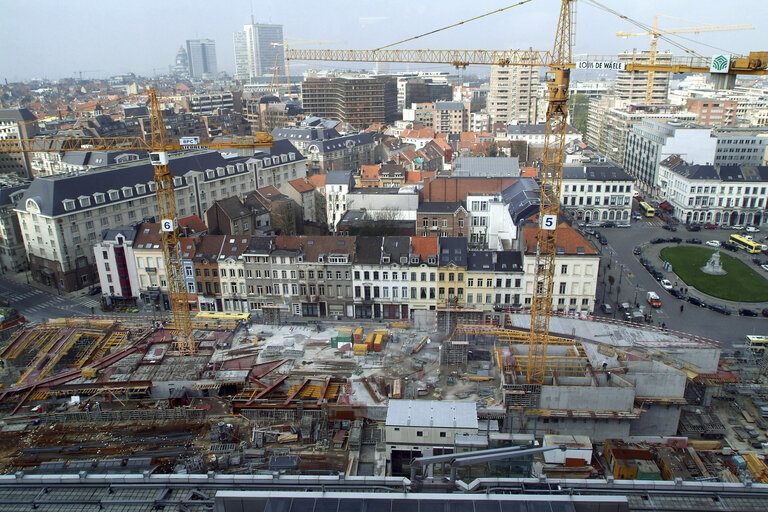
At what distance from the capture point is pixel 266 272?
51.1 metres

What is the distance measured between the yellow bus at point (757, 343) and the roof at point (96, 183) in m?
60.1

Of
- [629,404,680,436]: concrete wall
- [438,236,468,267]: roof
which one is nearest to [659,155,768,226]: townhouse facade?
[438,236,468,267]: roof

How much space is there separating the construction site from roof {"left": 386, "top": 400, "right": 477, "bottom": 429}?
167 mm

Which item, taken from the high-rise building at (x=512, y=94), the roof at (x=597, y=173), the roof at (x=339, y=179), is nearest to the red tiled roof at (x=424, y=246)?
Answer: the roof at (x=339, y=179)

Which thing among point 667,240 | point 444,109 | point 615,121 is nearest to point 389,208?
point 667,240

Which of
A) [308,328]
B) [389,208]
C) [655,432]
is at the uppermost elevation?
[389,208]

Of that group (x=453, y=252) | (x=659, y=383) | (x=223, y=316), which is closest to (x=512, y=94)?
(x=453, y=252)

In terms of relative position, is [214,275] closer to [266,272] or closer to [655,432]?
[266,272]

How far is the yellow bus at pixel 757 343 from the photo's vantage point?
144 ft

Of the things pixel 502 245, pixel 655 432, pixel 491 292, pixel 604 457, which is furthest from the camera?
pixel 502 245

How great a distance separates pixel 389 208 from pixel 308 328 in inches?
1004

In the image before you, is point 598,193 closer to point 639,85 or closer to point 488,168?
point 488,168

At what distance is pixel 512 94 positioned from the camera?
476 ft

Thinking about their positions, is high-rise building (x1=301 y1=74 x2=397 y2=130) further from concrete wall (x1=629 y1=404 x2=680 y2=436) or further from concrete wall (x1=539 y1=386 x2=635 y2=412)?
concrete wall (x1=629 y1=404 x2=680 y2=436)
